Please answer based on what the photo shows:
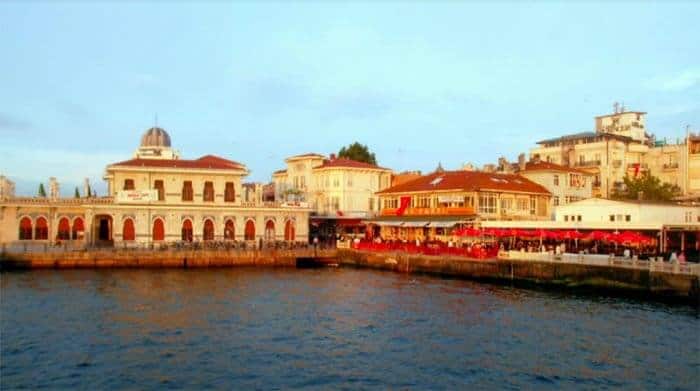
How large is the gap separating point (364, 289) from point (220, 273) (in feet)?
42.0

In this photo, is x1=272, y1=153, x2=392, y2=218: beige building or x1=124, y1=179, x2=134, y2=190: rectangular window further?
x1=272, y1=153, x2=392, y2=218: beige building

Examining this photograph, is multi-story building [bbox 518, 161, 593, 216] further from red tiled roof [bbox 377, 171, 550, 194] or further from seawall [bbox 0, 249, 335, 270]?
seawall [bbox 0, 249, 335, 270]

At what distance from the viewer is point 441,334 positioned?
91.0ft

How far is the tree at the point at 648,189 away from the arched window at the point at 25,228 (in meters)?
51.6

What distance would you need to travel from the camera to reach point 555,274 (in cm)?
4084

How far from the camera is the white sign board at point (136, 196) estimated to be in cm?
5606

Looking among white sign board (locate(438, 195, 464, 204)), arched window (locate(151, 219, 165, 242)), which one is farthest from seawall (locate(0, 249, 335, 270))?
white sign board (locate(438, 195, 464, 204))

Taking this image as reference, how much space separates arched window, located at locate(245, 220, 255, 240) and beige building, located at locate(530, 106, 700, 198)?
114 ft

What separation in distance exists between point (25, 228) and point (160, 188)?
11089 mm

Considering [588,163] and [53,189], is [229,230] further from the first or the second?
[588,163]

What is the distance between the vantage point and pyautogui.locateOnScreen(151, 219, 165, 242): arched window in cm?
5697

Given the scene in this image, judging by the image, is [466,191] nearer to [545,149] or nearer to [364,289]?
[364,289]

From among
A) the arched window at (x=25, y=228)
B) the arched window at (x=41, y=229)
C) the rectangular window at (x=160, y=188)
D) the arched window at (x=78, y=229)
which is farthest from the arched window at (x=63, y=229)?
the rectangular window at (x=160, y=188)

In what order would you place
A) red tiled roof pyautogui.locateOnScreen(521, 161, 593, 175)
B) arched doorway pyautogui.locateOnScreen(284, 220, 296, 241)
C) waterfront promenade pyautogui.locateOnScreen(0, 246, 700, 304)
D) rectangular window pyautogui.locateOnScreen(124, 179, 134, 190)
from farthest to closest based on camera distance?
red tiled roof pyautogui.locateOnScreen(521, 161, 593, 175)
arched doorway pyautogui.locateOnScreen(284, 220, 296, 241)
rectangular window pyautogui.locateOnScreen(124, 179, 134, 190)
waterfront promenade pyautogui.locateOnScreen(0, 246, 700, 304)
